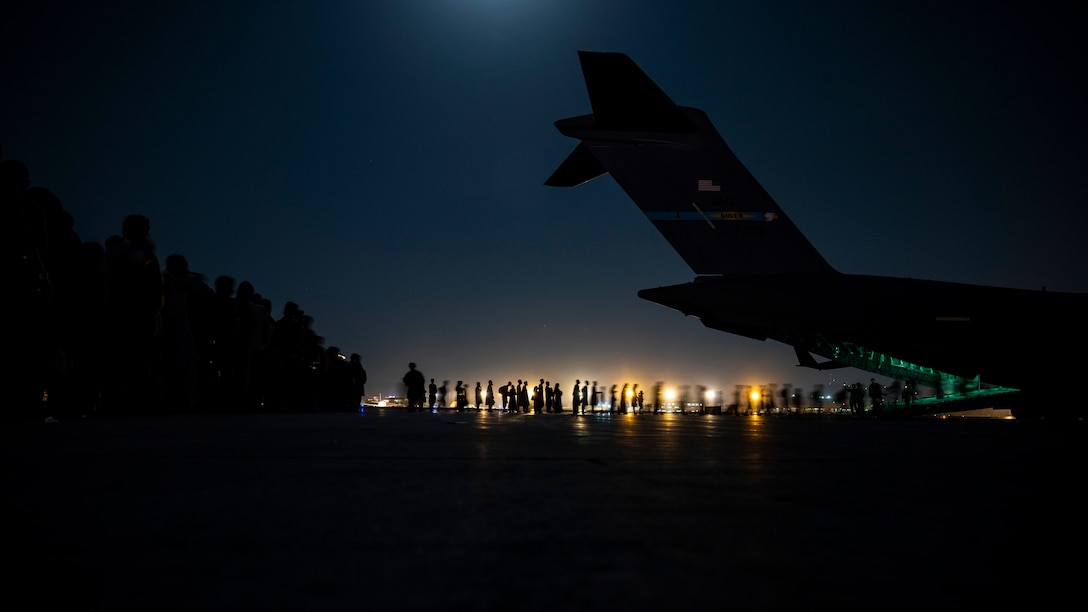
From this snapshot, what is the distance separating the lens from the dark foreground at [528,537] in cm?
73

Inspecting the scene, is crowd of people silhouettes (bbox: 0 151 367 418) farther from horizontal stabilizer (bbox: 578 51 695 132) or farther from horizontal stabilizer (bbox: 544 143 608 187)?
horizontal stabilizer (bbox: 578 51 695 132)

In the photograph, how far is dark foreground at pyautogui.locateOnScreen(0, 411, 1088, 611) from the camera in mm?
Answer: 735

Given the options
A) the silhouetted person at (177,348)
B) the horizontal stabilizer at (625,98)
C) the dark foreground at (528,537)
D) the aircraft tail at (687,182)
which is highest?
the horizontal stabilizer at (625,98)

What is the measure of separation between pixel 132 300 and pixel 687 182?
7.05m

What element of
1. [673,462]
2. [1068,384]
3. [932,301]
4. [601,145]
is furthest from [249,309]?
[1068,384]

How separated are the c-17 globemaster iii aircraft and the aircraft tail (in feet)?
0.05

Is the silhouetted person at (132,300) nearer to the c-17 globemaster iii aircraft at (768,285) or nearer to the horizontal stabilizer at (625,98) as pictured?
the horizontal stabilizer at (625,98)

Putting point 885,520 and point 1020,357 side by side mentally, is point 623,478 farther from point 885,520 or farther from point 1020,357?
point 1020,357

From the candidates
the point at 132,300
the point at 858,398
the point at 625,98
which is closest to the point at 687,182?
the point at 625,98

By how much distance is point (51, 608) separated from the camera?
2.17 ft

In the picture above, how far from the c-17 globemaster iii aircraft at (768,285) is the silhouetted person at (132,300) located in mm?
5459

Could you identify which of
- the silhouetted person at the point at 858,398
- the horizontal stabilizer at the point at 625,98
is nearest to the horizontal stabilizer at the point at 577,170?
the horizontal stabilizer at the point at 625,98

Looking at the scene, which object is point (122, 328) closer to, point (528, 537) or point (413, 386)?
point (528, 537)

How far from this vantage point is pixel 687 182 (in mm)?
9891
